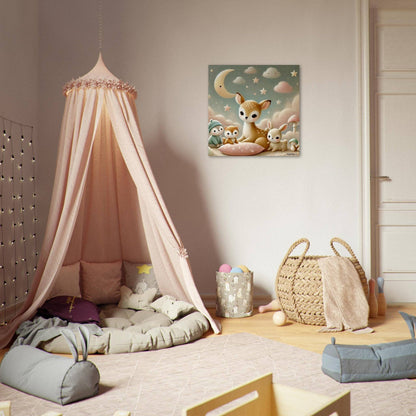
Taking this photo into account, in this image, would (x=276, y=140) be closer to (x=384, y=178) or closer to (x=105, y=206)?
(x=384, y=178)

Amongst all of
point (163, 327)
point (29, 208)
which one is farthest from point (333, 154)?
point (29, 208)

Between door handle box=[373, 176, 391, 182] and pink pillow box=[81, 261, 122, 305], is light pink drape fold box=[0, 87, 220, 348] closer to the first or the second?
pink pillow box=[81, 261, 122, 305]

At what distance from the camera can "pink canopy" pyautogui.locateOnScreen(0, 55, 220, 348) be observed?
3352mm

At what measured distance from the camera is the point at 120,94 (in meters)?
3.56

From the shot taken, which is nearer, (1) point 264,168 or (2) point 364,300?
(2) point 364,300

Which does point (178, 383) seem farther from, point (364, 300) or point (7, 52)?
point (7, 52)

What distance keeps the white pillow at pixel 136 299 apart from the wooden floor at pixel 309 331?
0.55 metres

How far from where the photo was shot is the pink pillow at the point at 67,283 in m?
3.62

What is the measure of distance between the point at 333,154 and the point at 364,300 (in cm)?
146

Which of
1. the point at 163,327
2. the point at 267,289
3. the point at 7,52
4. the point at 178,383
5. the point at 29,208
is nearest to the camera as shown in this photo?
the point at 178,383

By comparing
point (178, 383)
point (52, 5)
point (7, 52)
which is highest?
point (52, 5)

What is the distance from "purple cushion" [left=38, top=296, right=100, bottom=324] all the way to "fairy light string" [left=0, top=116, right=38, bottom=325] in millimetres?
417

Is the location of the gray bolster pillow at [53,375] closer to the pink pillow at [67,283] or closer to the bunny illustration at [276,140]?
the pink pillow at [67,283]

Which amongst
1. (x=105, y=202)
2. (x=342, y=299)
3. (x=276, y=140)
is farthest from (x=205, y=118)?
(x=342, y=299)
